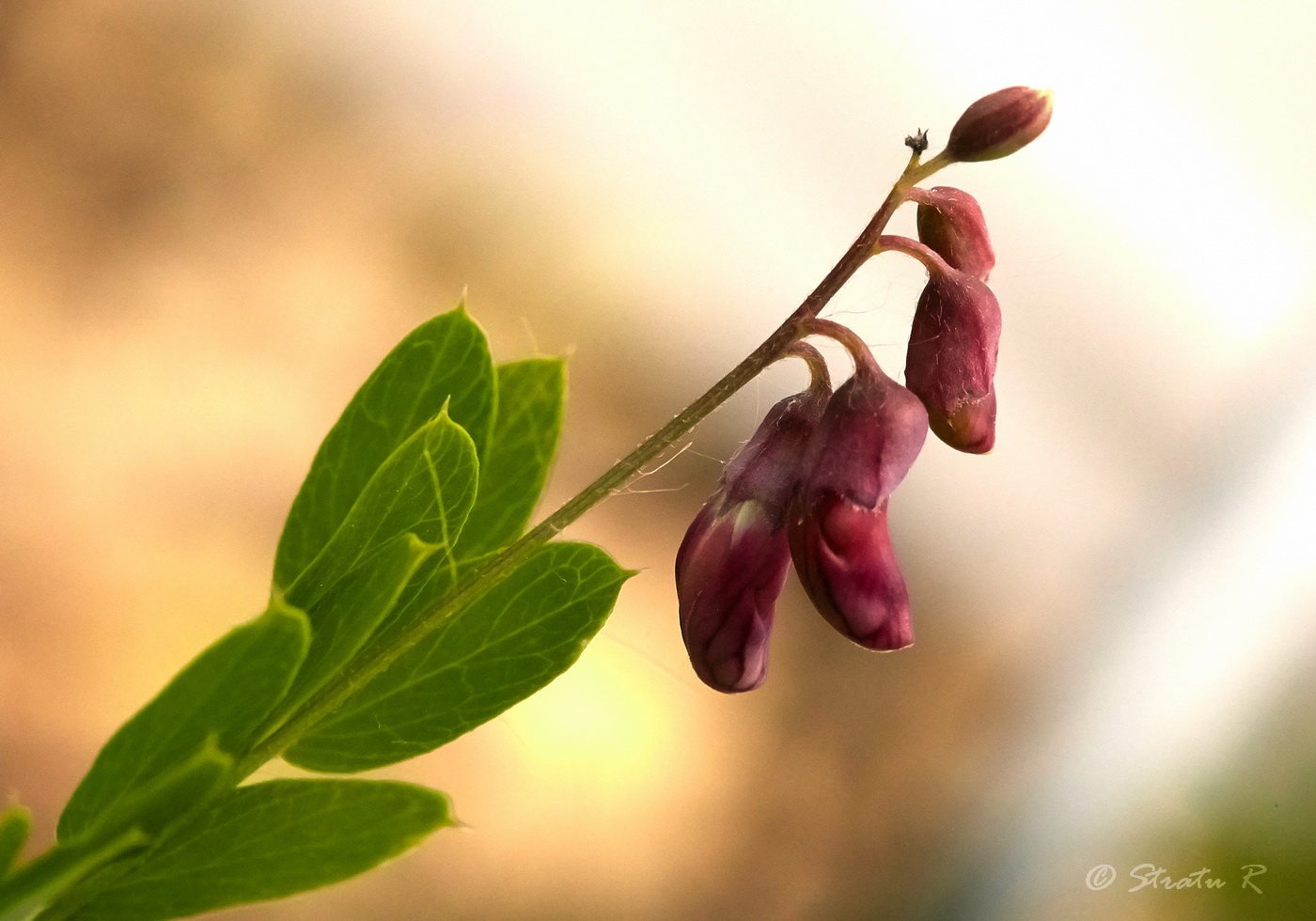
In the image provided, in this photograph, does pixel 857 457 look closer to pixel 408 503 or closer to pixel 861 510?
pixel 861 510

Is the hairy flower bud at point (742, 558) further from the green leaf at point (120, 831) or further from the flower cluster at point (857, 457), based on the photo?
the green leaf at point (120, 831)

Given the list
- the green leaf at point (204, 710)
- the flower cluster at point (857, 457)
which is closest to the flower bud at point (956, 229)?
the flower cluster at point (857, 457)

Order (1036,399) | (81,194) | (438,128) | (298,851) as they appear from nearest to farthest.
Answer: (298,851) < (81,194) < (438,128) < (1036,399)

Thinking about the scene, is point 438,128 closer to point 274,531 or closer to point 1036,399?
point 274,531

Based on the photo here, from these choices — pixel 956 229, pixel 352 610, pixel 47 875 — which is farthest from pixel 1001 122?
pixel 47 875

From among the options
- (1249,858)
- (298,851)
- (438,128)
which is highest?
(438,128)

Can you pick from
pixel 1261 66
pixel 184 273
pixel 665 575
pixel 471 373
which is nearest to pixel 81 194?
pixel 184 273
